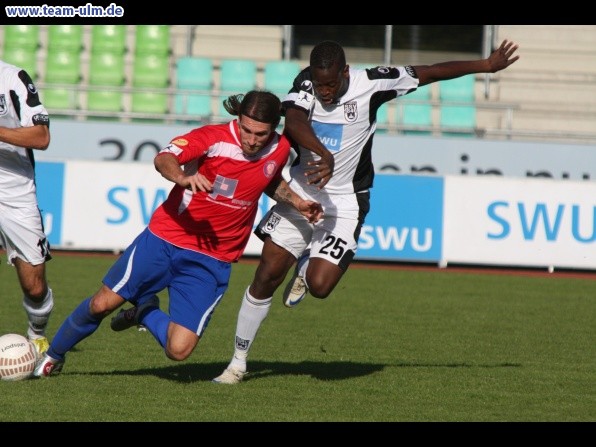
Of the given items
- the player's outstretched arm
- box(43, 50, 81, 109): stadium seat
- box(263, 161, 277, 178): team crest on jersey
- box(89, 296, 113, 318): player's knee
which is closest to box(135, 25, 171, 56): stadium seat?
box(43, 50, 81, 109): stadium seat

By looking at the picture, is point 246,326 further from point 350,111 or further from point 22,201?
point 22,201

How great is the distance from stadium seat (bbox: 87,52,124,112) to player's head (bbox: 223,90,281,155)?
15785 mm

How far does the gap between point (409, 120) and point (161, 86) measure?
5.45 metres

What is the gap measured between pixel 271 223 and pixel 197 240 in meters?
0.86

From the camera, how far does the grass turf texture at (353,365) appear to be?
6.53 m

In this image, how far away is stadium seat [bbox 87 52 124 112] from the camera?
2247cm

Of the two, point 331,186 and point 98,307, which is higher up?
point 331,186

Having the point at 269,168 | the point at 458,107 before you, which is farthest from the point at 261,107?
the point at 458,107

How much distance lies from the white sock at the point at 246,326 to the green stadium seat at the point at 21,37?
56.5 ft

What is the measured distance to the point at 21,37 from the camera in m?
23.6

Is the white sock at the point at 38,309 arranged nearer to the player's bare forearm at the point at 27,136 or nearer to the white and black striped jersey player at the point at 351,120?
the player's bare forearm at the point at 27,136

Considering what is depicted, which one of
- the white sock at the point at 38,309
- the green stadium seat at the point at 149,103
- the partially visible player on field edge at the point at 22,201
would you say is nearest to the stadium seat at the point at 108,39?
the green stadium seat at the point at 149,103
